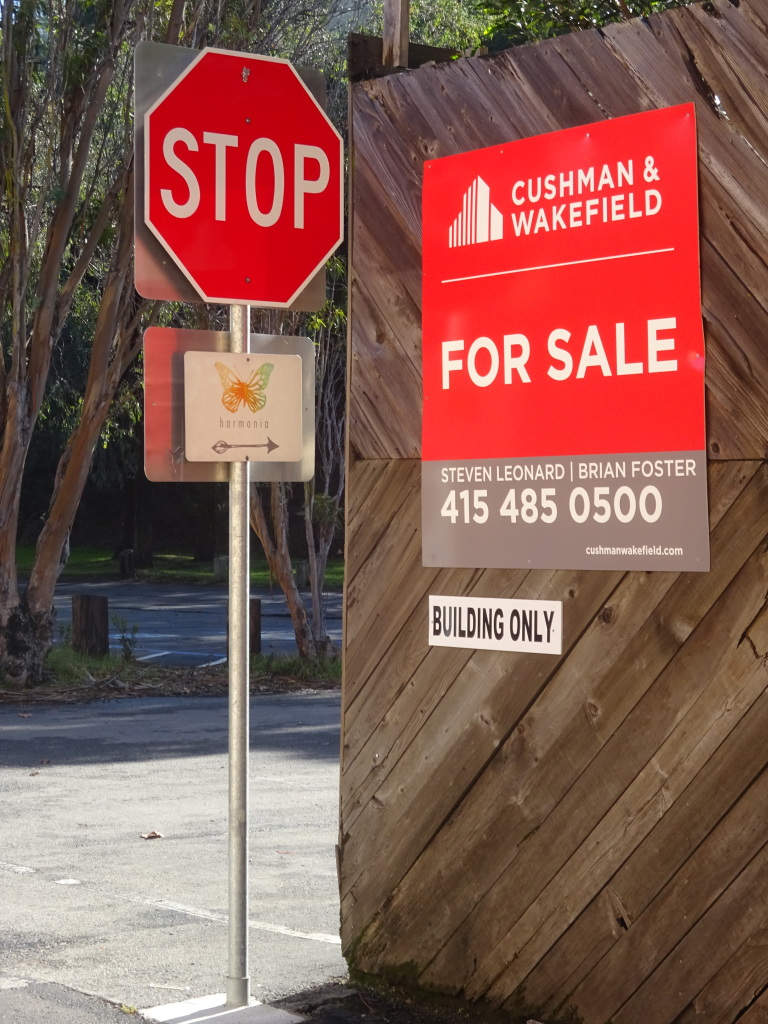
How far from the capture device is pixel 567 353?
4.77m

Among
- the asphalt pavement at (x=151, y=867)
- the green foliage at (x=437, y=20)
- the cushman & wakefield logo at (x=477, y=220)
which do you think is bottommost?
the asphalt pavement at (x=151, y=867)

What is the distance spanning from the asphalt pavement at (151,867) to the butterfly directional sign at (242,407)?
1.89 m

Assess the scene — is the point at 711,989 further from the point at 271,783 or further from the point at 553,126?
the point at 271,783

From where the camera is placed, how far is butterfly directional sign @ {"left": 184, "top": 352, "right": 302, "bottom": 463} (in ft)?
16.8

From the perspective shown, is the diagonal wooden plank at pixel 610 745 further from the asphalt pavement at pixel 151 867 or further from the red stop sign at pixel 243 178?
the red stop sign at pixel 243 178

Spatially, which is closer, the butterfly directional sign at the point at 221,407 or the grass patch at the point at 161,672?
the butterfly directional sign at the point at 221,407

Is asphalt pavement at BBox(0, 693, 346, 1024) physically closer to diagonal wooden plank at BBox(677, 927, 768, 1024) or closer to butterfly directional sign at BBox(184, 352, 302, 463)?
diagonal wooden plank at BBox(677, 927, 768, 1024)

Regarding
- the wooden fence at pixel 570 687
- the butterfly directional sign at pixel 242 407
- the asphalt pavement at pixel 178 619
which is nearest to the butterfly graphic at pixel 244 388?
the butterfly directional sign at pixel 242 407

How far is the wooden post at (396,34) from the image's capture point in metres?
5.44

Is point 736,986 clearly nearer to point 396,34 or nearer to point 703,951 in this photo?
point 703,951

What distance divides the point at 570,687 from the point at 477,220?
5.12ft

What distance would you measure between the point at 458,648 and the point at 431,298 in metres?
1.19

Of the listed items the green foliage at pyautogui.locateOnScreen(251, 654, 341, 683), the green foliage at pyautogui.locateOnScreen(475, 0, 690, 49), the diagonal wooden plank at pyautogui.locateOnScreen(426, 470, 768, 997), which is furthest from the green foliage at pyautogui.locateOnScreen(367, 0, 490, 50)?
the diagonal wooden plank at pyautogui.locateOnScreen(426, 470, 768, 997)

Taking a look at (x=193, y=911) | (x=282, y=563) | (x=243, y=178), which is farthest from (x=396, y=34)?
(x=282, y=563)
